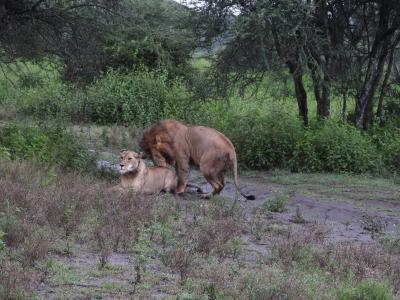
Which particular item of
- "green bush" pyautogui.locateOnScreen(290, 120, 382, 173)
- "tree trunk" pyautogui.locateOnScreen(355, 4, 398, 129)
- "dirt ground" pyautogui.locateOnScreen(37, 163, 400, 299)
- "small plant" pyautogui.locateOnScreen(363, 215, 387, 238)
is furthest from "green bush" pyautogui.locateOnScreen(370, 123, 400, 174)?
"small plant" pyautogui.locateOnScreen(363, 215, 387, 238)

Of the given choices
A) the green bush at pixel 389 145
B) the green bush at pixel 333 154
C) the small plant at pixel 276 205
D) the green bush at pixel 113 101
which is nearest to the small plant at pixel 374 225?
the small plant at pixel 276 205

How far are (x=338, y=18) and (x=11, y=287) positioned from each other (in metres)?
15.9

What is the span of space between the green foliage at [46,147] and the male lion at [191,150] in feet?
5.56

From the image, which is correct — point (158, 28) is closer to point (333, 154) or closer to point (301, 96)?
point (301, 96)

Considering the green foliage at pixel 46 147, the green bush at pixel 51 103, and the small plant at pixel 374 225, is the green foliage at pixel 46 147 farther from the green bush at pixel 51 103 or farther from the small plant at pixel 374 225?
the green bush at pixel 51 103

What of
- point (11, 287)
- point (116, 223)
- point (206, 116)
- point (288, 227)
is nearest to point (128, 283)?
point (11, 287)

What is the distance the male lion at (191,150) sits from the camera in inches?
535

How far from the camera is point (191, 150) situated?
1370 centimetres

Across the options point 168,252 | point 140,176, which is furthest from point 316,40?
point 168,252

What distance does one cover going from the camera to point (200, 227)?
9.72 m

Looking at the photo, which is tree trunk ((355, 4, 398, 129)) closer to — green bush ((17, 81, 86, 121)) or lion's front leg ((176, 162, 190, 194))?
lion's front leg ((176, 162, 190, 194))

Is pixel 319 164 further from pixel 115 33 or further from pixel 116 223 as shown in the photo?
pixel 116 223

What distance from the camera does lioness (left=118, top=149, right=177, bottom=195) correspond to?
1271 centimetres

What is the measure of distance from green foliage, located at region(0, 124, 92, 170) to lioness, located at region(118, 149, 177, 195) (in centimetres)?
189
